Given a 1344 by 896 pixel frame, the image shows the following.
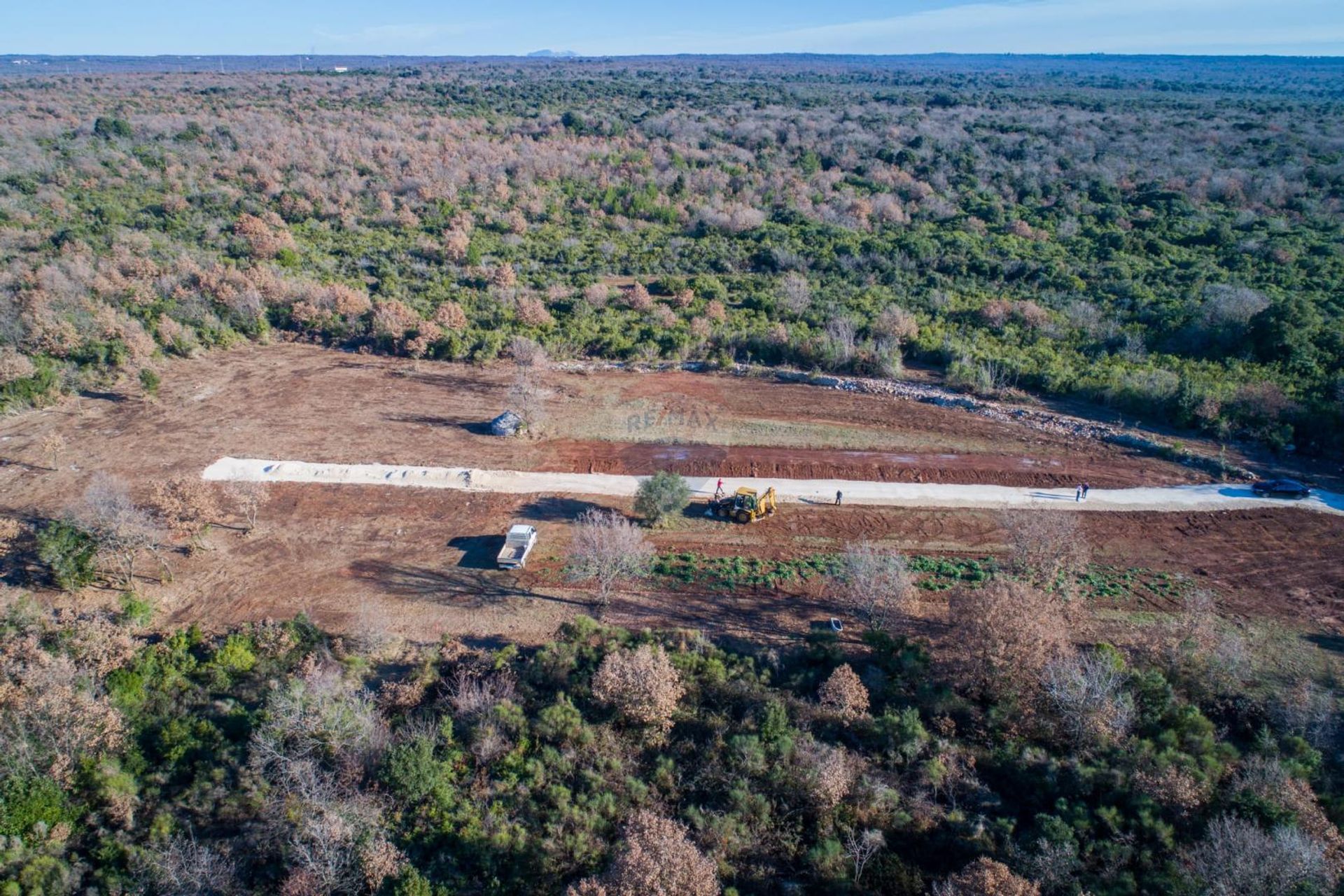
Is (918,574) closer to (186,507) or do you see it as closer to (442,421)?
(442,421)

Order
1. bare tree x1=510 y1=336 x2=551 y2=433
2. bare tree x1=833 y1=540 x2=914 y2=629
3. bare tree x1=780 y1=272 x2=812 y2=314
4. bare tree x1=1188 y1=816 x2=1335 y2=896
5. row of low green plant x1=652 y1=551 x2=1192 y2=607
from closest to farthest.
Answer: bare tree x1=1188 y1=816 x2=1335 y2=896 < bare tree x1=833 y1=540 x2=914 y2=629 < row of low green plant x1=652 y1=551 x2=1192 y2=607 < bare tree x1=510 y1=336 x2=551 y2=433 < bare tree x1=780 y1=272 x2=812 y2=314

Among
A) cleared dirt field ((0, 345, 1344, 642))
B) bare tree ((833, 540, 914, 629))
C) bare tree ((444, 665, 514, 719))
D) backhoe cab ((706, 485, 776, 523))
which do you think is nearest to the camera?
bare tree ((444, 665, 514, 719))

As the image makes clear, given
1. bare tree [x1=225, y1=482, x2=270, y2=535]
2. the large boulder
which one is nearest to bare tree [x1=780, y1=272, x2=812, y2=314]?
the large boulder

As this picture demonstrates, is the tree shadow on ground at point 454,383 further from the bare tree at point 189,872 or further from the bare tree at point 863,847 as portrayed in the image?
the bare tree at point 863,847

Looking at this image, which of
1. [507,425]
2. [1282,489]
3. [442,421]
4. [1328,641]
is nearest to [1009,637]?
[1328,641]

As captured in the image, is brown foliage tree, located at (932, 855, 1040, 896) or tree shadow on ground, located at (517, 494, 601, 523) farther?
tree shadow on ground, located at (517, 494, 601, 523)

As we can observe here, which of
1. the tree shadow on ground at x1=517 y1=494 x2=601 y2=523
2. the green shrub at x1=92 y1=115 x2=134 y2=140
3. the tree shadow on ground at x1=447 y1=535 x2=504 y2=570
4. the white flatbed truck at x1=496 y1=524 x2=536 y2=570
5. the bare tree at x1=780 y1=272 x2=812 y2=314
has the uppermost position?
the green shrub at x1=92 y1=115 x2=134 y2=140

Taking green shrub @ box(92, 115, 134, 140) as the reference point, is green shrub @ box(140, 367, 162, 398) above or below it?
below

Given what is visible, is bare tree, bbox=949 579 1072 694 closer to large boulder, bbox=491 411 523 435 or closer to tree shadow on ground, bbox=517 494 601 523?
tree shadow on ground, bbox=517 494 601 523

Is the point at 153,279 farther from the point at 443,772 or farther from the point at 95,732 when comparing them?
the point at 443,772
